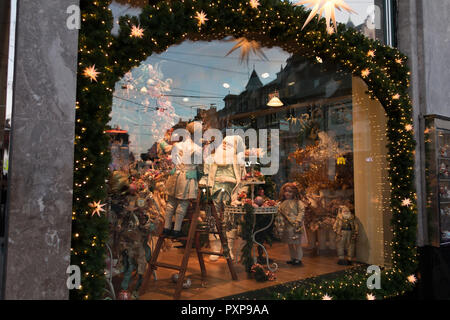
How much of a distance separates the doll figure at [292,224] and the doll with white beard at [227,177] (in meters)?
0.69

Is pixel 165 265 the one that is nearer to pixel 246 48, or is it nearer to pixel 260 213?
pixel 260 213

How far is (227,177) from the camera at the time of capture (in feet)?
16.2

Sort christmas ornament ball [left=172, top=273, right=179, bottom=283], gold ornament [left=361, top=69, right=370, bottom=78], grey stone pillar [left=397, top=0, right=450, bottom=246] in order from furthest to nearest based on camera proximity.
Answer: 1. grey stone pillar [left=397, top=0, right=450, bottom=246]
2. gold ornament [left=361, top=69, right=370, bottom=78]
3. christmas ornament ball [left=172, top=273, right=179, bottom=283]

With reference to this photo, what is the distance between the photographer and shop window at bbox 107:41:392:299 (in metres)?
3.90

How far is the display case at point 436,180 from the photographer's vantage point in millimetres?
5418

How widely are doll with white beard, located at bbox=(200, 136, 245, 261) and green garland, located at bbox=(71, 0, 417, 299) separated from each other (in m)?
1.24

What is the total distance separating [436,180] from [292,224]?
2486 mm

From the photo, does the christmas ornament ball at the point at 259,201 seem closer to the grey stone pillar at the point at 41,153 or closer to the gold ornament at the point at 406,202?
the gold ornament at the point at 406,202

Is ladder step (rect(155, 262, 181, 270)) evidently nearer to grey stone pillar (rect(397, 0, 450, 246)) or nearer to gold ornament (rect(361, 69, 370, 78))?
gold ornament (rect(361, 69, 370, 78))

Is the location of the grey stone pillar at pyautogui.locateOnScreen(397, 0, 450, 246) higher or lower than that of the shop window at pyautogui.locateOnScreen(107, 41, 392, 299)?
higher

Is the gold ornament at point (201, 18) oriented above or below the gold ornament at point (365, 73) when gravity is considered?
above

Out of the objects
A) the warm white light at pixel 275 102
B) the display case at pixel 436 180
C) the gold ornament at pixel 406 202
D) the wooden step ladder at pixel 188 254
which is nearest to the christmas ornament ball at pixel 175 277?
the wooden step ladder at pixel 188 254

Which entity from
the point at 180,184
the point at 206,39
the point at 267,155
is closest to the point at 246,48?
→ the point at 206,39

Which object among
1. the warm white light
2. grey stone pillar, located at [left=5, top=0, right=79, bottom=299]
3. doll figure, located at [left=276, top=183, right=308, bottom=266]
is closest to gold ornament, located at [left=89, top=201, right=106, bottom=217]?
grey stone pillar, located at [left=5, top=0, right=79, bottom=299]
